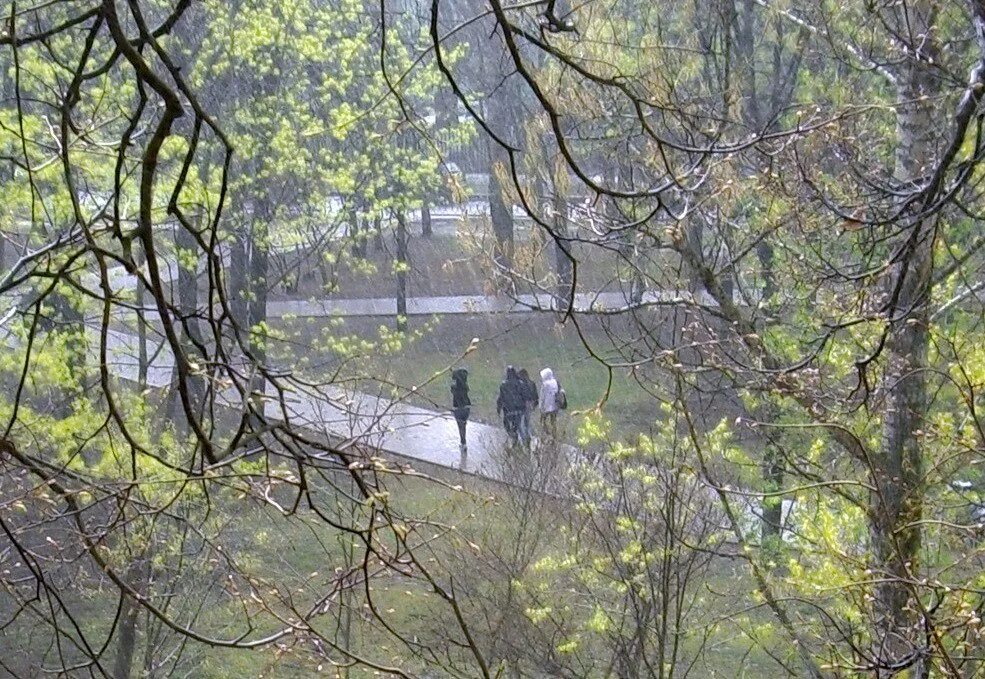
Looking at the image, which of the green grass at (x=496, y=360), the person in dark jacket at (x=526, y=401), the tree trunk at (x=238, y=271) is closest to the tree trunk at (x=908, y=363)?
the person in dark jacket at (x=526, y=401)

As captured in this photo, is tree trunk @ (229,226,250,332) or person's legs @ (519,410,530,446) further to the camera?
tree trunk @ (229,226,250,332)

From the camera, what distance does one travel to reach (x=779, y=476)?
10719 millimetres

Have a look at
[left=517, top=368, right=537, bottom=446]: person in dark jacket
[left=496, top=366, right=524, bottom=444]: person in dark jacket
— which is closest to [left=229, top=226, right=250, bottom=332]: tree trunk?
[left=496, top=366, right=524, bottom=444]: person in dark jacket

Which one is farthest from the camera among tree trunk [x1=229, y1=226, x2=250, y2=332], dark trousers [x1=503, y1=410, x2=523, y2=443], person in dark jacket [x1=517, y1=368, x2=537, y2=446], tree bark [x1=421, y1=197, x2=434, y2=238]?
tree bark [x1=421, y1=197, x2=434, y2=238]

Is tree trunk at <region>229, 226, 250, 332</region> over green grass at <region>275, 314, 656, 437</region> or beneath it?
over

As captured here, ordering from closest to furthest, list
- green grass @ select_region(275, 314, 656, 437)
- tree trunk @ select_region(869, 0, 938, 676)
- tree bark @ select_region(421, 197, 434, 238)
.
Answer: tree trunk @ select_region(869, 0, 938, 676) < green grass @ select_region(275, 314, 656, 437) < tree bark @ select_region(421, 197, 434, 238)

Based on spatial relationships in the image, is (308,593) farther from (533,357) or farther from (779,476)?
(533,357)

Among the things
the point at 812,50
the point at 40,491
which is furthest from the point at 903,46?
the point at 812,50

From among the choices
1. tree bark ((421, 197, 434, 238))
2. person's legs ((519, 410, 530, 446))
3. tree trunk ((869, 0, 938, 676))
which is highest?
tree bark ((421, 197, 434, 238))

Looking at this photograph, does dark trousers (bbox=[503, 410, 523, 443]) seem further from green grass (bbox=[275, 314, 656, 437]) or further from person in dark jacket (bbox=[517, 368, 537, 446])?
green grass (bbox=[275, 314, 656, 437])

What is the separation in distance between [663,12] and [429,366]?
12026 millimetres

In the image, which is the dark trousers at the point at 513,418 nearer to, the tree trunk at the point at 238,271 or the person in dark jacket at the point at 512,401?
the person in dark jacket at the point at 512,401

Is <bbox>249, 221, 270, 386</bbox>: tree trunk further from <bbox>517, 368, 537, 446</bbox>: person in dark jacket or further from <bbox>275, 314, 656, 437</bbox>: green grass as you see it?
<bbox>517, 368, 537, 446</bbox>: person in dark jacket

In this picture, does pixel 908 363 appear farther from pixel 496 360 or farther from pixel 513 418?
pixel 496 360
